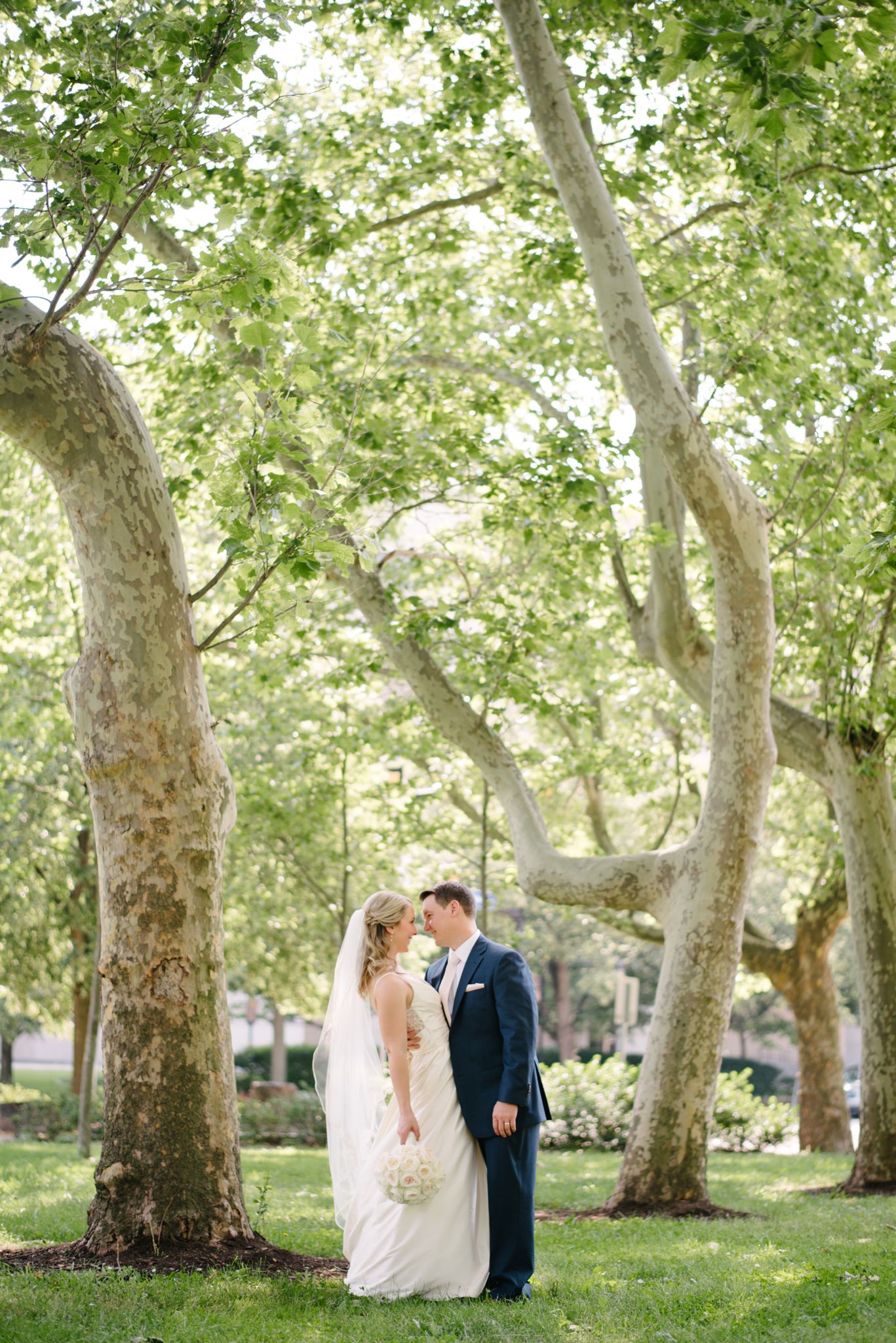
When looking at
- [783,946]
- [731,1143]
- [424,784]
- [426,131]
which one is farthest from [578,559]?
[731,1143]

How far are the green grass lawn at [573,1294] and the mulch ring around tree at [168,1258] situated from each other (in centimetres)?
15

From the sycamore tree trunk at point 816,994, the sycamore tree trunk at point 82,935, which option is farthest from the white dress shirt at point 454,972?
the sycamore tree trunk at point 82,935

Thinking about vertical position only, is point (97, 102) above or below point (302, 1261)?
above

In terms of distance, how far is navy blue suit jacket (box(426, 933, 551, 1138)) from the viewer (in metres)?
6.04

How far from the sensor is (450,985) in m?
6.46

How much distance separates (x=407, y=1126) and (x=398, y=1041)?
429mm

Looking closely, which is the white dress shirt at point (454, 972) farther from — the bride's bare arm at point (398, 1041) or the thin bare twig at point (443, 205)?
the thin bare twig at point (443, 205)

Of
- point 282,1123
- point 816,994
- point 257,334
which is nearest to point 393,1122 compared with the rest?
point 257,334

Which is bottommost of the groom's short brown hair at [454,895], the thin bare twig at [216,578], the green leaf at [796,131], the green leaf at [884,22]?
the groom's short brown hair at [454,895]

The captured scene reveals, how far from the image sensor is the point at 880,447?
9664 millimetres

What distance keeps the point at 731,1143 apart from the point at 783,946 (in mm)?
3479

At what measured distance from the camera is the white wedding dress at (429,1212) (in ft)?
19.3

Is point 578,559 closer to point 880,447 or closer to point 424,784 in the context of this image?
point 880,447

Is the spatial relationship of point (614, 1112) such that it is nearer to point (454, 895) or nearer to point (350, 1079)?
point (350, 1079)
